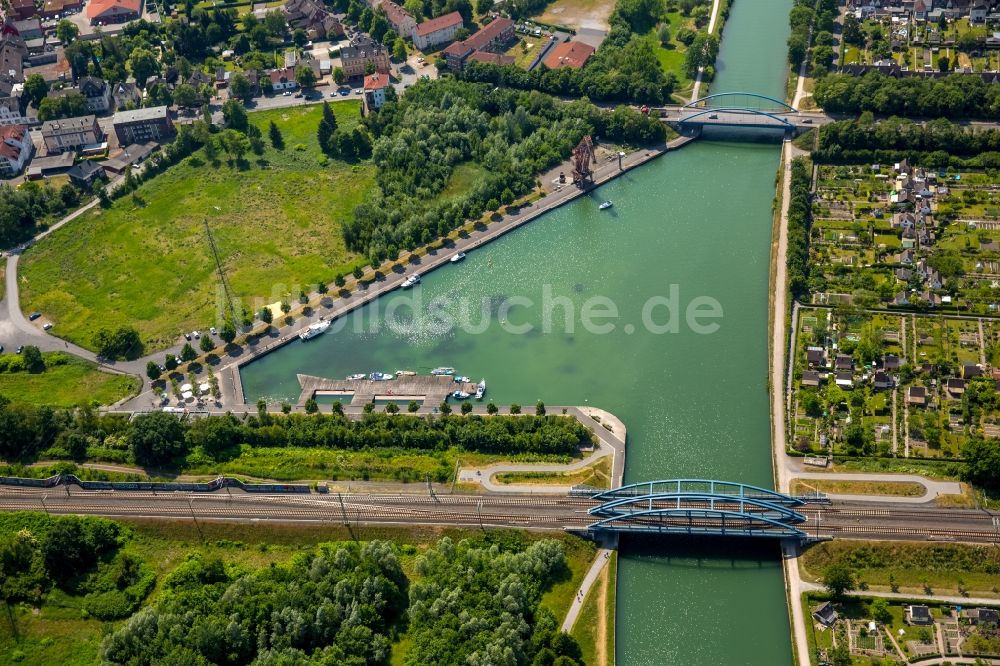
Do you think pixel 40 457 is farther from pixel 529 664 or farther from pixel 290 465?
pixel 529 664

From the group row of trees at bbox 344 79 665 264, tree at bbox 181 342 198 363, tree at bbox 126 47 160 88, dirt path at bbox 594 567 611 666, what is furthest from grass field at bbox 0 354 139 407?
tree at bbox 126 47 160 88

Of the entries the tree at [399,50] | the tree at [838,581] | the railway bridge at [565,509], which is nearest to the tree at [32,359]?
the railway bridge at [565,509]

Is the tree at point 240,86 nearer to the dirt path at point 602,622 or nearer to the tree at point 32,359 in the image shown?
the tree at point 32,359

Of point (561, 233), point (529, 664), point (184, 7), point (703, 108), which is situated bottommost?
point (529, 664)

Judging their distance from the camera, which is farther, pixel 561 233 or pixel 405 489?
pixel 561 233

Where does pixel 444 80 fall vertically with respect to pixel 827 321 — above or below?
above

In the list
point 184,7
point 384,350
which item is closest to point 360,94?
point 184,7

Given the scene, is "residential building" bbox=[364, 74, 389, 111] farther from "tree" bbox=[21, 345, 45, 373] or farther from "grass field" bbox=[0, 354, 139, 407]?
"tree" bbox=[21, 345, 45, 373]
